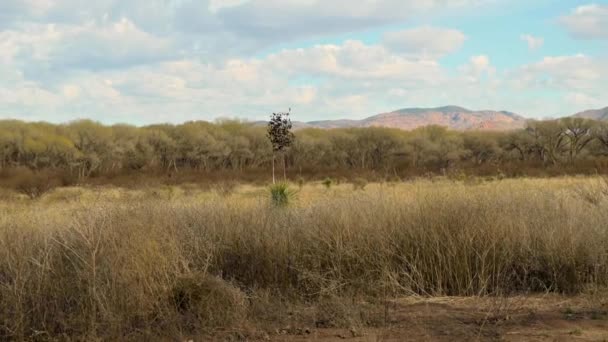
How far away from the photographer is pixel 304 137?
8019 centimetres

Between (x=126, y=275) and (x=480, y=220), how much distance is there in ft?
14.7

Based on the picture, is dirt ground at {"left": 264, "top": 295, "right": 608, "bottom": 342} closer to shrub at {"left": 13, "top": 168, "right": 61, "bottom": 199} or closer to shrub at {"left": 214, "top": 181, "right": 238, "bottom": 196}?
shrub at {"left": 214, "top": 181, "right": 238, "bottom": 196}

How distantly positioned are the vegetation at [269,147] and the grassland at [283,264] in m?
43.8

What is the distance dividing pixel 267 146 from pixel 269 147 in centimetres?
120

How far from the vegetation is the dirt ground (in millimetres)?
45442

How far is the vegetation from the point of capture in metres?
61.5

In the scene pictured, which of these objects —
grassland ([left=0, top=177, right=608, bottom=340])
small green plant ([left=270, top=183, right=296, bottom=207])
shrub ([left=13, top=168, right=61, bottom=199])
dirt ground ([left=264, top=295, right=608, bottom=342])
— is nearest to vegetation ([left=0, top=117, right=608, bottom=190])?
shrub ([left=13, top=168, right=61, bottom=199])

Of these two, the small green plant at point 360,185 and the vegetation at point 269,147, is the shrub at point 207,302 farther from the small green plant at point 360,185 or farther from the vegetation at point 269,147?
the vegetation at point 269,147

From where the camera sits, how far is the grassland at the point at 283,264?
5.32 metres

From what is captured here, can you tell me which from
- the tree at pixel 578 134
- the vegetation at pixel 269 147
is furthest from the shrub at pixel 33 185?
the tree at pixel 578 134

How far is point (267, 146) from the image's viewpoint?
7725cm

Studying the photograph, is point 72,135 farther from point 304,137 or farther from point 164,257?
point 164,257

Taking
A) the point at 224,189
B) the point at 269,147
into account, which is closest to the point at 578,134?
the point at 269,147

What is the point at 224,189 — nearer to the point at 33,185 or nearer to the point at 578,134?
the point at 33,185
